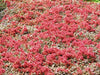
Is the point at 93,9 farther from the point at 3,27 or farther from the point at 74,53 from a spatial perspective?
the point at 3,27

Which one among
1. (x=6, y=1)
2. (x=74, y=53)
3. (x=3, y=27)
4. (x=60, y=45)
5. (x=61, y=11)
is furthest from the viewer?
(x=6, y=1)

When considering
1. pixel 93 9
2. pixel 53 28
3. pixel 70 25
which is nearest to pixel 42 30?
pixel 53 28

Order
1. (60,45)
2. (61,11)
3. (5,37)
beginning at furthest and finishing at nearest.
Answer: (61,11), (5,37), (60,45)

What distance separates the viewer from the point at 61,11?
26.9 feet

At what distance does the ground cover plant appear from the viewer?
5.21m

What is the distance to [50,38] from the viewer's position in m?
6.39

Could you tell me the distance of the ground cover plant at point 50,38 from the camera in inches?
205

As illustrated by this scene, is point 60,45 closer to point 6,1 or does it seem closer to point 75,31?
point 75,31

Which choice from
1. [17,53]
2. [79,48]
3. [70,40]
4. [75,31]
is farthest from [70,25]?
[17,53]

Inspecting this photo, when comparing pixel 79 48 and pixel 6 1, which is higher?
pixel 6 1

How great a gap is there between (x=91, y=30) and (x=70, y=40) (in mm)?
1039

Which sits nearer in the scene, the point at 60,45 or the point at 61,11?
the point at 60,45

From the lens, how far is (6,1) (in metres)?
9.24

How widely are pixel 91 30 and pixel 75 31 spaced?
1.93 feet
